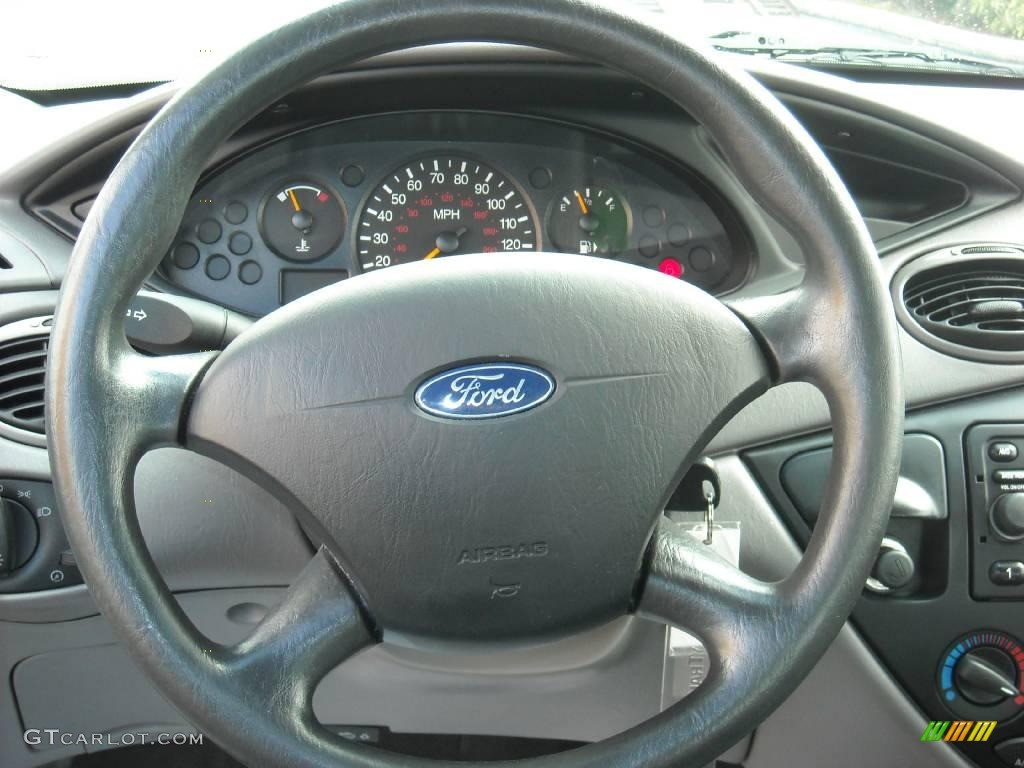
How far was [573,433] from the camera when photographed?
0.91 m

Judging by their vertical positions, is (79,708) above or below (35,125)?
below

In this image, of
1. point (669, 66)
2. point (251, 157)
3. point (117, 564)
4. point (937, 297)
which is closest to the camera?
point (117, 564)

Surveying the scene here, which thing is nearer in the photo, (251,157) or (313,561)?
(313,561)

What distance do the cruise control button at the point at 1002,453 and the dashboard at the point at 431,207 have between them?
0.42 metres

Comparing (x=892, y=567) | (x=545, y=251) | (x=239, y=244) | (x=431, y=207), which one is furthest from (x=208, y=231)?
(x=892, y=567)

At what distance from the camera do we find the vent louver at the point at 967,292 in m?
1.44

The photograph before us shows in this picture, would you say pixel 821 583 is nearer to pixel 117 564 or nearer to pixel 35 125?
pixel 117 564

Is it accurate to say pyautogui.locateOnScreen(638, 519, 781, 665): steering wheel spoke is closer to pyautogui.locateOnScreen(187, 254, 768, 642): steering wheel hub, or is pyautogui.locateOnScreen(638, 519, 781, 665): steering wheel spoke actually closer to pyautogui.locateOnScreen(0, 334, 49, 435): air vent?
pyautogui.locateOnScreen(187, 254, 768, 642): steering wheel hub

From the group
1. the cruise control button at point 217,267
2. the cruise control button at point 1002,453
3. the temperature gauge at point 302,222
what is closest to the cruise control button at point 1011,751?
the cruise control button at point 1002,453

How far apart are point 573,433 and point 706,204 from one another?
80 centimetres

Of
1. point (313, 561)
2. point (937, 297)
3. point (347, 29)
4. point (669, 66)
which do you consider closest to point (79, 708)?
point (313, 561)

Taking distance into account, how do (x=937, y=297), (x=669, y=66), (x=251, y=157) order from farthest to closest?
(x=251, y=157)
(x=937, y=297)
(x=669, y=66)


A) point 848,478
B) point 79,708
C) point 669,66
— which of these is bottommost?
point 79,708

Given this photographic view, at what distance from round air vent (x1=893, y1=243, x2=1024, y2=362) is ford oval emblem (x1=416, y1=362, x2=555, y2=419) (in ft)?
2.40
